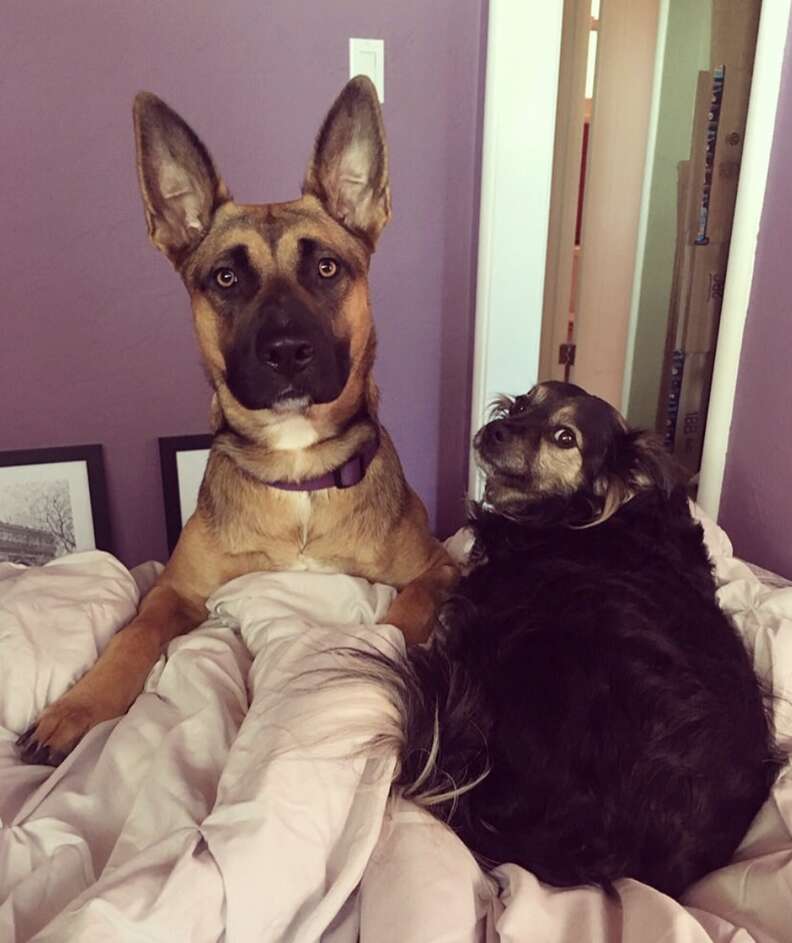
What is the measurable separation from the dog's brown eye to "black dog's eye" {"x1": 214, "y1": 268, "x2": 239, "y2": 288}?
0.16 m

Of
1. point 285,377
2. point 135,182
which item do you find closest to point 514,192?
point 135,182

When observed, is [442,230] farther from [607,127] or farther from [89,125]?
[607,127]

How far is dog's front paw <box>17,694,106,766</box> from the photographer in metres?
1.06

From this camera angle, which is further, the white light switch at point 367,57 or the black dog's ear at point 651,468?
the white light switch at point 367,57

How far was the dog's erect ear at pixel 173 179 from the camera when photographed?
4.22 ft

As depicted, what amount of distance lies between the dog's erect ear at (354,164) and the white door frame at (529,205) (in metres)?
0.65

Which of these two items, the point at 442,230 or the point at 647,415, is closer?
the point at 442,230

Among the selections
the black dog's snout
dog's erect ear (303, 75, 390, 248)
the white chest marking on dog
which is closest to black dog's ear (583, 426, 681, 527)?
the black dog's snout

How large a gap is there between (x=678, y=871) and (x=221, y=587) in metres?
0.90

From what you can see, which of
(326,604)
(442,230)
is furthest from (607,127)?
(326,604)

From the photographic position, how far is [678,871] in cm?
87

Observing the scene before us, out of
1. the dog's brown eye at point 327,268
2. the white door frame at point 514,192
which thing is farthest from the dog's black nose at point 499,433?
the white door frame at point 514,192

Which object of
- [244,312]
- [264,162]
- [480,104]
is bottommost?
[244,312]

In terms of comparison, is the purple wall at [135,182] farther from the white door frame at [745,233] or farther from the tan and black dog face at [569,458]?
the tan and black dog face at [569,458]
